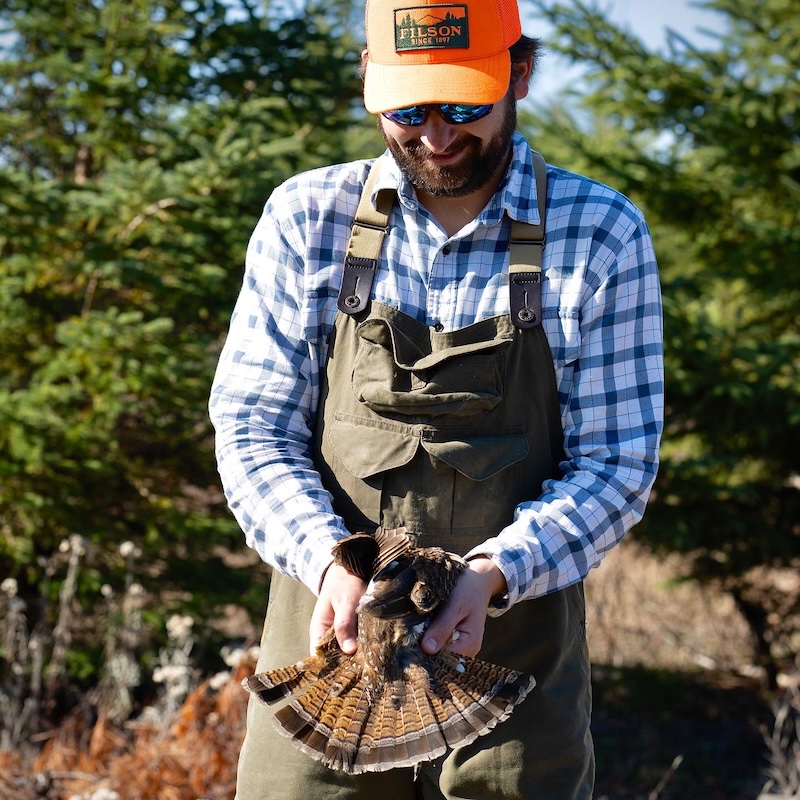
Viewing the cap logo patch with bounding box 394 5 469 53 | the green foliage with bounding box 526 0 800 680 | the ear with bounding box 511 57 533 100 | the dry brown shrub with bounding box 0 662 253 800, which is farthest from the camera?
the green foliage with bounding box 526 0 800 680

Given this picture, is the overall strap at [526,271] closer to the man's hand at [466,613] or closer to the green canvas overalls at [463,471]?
the green canvas overalls at [463,471]

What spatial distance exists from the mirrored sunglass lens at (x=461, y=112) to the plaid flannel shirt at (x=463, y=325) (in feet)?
0.54

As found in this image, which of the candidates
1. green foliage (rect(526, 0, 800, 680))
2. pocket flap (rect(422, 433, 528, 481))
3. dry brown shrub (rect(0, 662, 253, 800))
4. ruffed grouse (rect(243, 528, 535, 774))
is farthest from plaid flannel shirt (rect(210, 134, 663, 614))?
green foliage (rect(526, 0, 800, 680))

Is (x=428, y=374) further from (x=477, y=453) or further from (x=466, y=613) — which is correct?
(x=466, y=613)

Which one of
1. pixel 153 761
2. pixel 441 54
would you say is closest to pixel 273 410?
pixel 441 54

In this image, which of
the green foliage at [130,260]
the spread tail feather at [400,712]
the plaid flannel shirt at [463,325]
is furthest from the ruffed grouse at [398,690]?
the green foliage at [130,260]

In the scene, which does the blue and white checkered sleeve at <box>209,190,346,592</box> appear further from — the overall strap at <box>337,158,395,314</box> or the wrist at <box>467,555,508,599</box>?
the wrist at <box>467,555,508,599</box>

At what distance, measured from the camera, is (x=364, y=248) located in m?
2.25

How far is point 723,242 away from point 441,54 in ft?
15.5

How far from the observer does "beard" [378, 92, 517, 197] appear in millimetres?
2221

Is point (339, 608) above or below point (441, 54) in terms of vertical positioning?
below

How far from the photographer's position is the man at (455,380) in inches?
83.5

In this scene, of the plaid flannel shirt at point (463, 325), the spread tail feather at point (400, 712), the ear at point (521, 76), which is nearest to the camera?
the spread tail feather at point (400, 712)

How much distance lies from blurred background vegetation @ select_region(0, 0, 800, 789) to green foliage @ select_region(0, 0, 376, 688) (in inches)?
0.7
